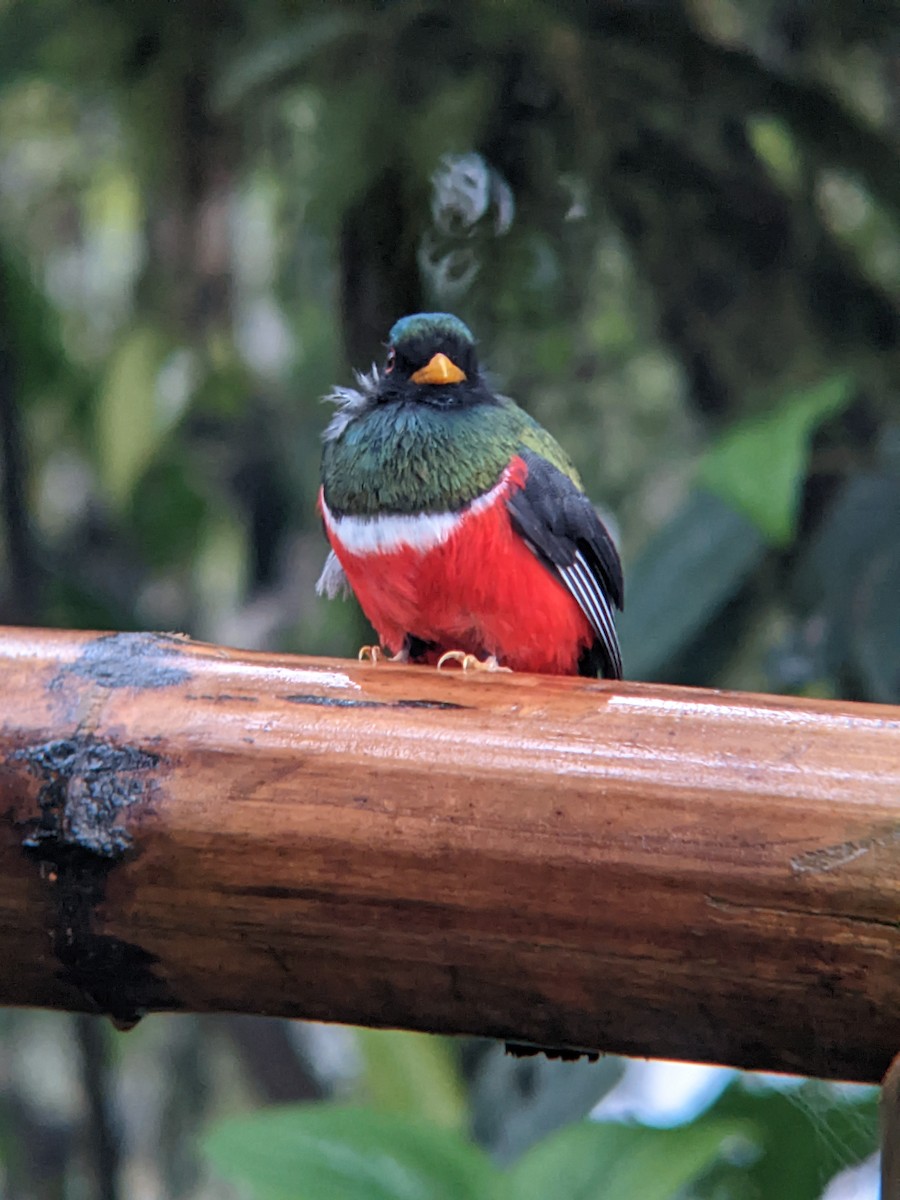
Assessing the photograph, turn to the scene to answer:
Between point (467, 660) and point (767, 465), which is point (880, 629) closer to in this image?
point (767, 465)

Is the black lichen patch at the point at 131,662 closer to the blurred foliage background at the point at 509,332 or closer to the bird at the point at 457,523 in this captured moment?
the bird at the point at 457,523

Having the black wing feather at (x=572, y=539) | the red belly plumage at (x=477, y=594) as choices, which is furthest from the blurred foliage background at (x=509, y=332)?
the red belly plumage at (x=477, y=594)

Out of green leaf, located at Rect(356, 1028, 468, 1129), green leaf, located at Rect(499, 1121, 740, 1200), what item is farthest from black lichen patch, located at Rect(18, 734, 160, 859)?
green leaf, located at Rect(356, 1028, 468, 1129)

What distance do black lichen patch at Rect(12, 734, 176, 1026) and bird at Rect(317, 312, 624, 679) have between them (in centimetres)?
74

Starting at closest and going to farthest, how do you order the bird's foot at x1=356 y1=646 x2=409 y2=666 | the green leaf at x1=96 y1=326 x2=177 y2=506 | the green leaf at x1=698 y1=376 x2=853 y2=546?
the bird's foot at x1=356 y1=646 x2=409 y2=666 → the green leaf at x1=698 y1=376 x2=853 y2=546 → the green leaf at x1=96 y1=326 x2=177 y2=506

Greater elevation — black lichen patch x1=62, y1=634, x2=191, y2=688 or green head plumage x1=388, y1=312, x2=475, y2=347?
green head plumage x1=388, y1=312, x2=475, y2=347

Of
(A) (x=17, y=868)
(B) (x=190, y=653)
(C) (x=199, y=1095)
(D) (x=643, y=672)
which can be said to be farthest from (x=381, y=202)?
(C) (x=199, y=1095)

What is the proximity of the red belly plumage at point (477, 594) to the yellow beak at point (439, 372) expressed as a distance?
20 centimetres

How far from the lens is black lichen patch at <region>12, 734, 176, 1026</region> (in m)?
1.12

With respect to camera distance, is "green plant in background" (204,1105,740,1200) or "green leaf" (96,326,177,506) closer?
"green plant in background" (204,1105,740,1200)

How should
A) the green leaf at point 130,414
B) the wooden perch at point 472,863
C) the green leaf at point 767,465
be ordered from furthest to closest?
1. the green leaf at point 130,414
2. the green leaf at point 767,465
3. the wooden perch at point 472,863

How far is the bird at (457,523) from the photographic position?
75.0 inches

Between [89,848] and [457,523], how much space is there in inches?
35.5

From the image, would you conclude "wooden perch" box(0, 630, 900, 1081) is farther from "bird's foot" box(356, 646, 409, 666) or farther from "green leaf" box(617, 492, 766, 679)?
"green leaf" box(617, 492, 766, 679)
